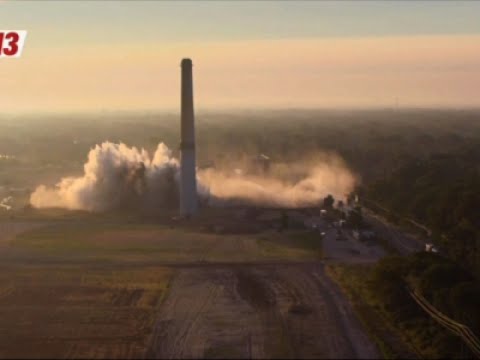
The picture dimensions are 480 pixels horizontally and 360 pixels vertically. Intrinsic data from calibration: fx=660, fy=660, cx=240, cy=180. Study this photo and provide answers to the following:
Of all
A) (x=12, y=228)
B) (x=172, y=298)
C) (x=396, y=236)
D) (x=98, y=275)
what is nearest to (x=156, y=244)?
(x=98, y=275)

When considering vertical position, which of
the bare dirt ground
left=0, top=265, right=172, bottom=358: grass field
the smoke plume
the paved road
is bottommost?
the bare dirt ground

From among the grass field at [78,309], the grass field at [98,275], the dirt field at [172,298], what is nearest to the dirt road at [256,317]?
the dirt field at [172,298]

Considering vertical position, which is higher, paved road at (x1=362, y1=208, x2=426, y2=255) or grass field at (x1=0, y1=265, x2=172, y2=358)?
grass field at (x1=0, y1=265, x2=172, y2=358)

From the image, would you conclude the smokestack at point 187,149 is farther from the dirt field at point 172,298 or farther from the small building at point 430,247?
the small building at point 430,247

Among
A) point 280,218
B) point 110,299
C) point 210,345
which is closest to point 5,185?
point 280,218

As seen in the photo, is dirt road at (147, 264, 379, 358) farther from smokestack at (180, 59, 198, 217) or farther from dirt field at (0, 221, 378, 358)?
smokestack at (180, 59, 198, 217)

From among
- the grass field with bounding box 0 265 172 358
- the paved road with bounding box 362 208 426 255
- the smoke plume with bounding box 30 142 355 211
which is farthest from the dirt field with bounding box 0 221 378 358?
the smoke plume with bounding box 30 142 355 211
